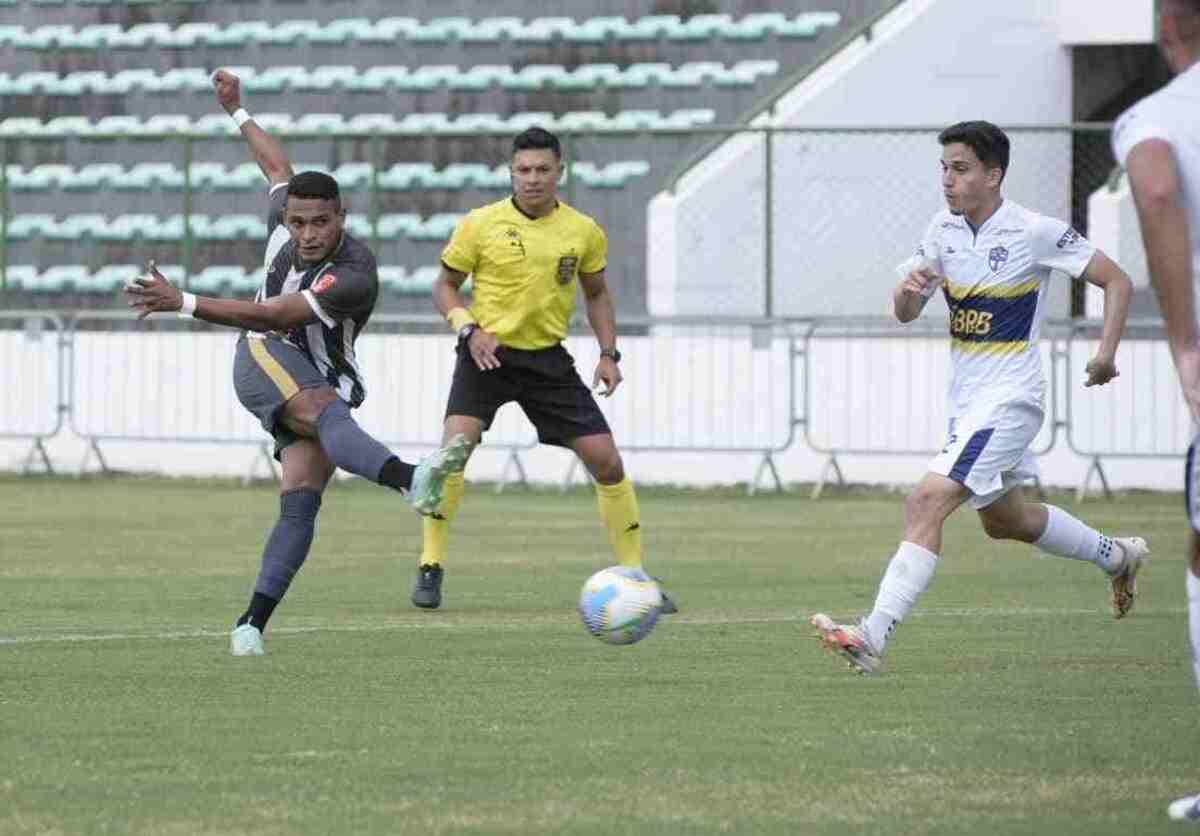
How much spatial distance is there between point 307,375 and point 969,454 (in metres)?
2.53

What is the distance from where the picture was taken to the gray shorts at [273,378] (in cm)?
1041

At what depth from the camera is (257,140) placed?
1145 centimetres

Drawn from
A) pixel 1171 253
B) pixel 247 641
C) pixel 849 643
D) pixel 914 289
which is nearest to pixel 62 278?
pixel 247 641

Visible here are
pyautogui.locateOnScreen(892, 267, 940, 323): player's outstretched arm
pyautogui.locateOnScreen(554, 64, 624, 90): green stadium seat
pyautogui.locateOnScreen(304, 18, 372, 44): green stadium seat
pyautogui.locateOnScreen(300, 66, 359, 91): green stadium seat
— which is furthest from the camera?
pyautogui.locateOnScreen(304, 18, 372, 44): green stadium seat

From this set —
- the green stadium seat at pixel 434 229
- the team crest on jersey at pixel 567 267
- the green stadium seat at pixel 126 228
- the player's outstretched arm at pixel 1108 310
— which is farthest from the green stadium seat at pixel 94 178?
the player's outstretched arm at pixel 1108 310

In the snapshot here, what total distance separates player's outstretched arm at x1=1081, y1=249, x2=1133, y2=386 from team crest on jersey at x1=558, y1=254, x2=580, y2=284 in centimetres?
334

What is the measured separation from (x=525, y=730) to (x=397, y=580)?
604 cm

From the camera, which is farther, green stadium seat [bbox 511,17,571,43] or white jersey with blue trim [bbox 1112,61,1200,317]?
green stadium seat [bbox 511,17,571,43]

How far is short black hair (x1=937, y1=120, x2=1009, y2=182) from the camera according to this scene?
991cm

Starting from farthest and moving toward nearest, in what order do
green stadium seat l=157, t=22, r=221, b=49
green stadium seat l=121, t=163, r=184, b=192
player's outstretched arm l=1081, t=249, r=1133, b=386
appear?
green stadium seat l=157, t=22, r=221, b=49 → green stadium seat l=121, t=163, r=184, b=192 → player's outstretched arm l=1081, t=249, r=1133, b=386

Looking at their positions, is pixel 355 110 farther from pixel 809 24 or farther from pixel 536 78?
pixel 809 24

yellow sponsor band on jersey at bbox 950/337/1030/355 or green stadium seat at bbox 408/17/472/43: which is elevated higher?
green stadium seat at bbox 408/17/472/43

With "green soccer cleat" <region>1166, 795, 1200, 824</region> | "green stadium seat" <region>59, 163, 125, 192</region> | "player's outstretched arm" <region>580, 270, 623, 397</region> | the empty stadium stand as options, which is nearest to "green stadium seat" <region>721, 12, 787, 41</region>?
the empty stadium stand

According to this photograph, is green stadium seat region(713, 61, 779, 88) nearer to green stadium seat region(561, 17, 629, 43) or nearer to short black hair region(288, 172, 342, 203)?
green stadium seat region(561, 17, 629, 43)
